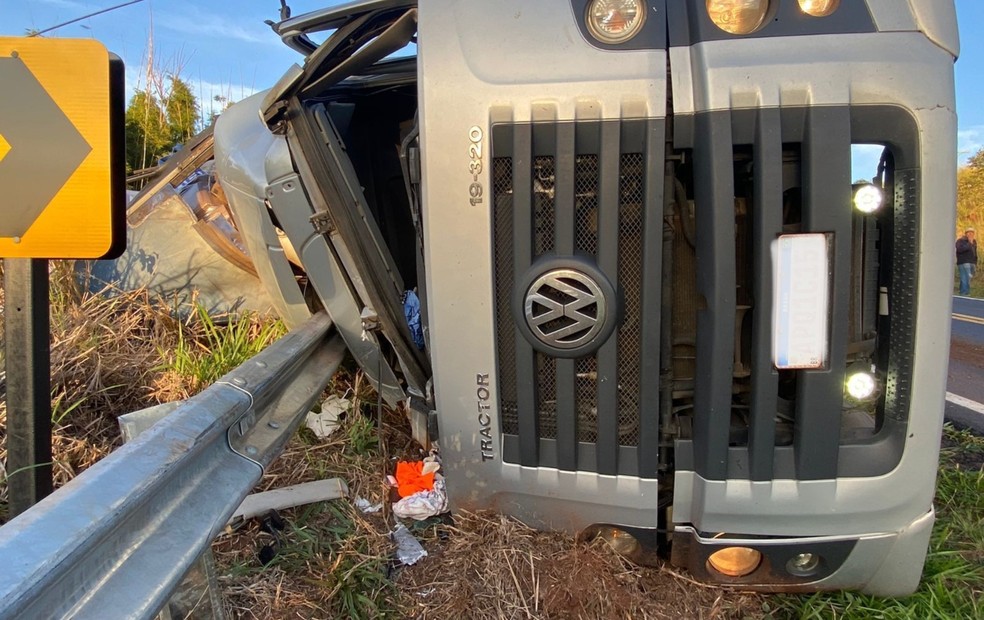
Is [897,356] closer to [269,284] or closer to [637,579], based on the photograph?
[637,579]

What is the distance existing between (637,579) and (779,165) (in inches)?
46.3

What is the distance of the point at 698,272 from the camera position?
1.56 metres

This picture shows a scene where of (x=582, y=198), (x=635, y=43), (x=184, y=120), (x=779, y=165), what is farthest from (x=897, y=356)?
(x=184, y=120)

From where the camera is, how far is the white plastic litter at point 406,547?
5.94 ft

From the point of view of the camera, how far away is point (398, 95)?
2.87m

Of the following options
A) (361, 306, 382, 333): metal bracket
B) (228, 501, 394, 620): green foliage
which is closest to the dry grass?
(228, 501, 394, 620): green foliage

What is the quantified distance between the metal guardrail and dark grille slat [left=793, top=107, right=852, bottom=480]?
1.36 meters

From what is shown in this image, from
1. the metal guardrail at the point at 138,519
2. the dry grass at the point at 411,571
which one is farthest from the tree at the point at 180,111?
the metal guardrail at the point at 138,519

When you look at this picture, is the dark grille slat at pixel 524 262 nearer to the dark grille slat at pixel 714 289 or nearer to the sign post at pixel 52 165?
the dark grille slat at pixel 714 289

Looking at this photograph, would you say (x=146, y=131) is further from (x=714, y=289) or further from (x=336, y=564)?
(x=714, y=289)

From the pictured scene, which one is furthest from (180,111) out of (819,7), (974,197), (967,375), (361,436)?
(974,197)

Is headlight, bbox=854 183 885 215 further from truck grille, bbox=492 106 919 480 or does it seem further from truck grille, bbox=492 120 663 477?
truck grille, bbox=492 120 663 477

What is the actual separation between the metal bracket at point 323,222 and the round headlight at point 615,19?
1183 mm

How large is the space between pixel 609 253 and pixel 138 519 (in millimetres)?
1152
